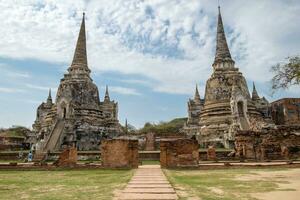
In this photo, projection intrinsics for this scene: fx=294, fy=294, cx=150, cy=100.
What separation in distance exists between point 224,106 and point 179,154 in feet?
60.0

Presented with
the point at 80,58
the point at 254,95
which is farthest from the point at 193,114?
the point at 80,58

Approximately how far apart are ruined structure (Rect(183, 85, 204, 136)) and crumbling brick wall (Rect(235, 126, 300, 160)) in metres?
11.5

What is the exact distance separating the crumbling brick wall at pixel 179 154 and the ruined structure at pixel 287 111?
2570 centimetres

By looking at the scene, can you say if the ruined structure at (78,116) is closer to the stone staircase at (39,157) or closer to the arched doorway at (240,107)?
the stone staircase at (39,157)

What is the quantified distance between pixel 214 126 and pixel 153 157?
927 cm

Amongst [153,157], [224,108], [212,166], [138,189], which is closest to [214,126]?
[224,108]

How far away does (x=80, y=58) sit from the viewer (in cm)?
3556

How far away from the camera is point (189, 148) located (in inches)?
571

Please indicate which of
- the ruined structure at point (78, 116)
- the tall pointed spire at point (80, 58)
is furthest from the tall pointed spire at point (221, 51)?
the tall pointed spire at point (80, 58)

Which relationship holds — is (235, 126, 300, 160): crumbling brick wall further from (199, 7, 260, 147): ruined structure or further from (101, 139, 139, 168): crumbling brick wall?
(101, 139, 139, 168): crumbling brick wall

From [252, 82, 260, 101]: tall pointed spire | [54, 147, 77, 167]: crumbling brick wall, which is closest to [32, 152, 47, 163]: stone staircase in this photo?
[54, 147, 77, 167]: crumbling brick wall

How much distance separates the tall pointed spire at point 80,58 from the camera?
34.9 metres

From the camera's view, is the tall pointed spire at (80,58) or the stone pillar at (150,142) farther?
the tall pointed spire at (80,58)

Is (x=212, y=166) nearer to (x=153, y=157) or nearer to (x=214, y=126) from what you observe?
(x=153, y=157)
